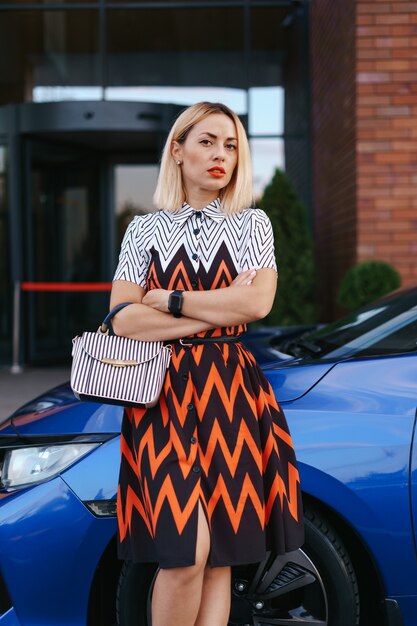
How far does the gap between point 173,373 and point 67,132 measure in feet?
24.5

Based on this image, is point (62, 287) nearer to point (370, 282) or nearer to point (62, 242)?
point (62, 242)

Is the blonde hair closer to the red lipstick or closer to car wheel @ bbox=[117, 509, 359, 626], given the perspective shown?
the red lipstick

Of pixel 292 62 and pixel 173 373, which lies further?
pixel 292 62

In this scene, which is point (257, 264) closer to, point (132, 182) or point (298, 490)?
point (298, 490)

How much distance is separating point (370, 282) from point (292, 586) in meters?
4.46

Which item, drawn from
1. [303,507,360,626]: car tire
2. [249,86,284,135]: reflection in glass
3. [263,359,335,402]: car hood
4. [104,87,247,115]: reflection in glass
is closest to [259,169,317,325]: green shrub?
[249,86,284,135]: reflection in glass

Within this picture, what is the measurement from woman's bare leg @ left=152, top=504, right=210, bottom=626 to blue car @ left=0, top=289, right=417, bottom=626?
0.91 ft

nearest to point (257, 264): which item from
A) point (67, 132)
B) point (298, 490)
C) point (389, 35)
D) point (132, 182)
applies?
point (298, 490)

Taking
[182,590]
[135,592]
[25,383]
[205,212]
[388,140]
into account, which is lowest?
[25,383]

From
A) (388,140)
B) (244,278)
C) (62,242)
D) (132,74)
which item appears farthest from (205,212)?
(132,74)

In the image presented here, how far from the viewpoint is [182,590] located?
2.09 m

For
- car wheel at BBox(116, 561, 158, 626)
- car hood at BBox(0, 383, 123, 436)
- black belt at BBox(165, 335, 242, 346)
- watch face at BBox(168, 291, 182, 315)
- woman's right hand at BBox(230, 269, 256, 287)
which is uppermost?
woman's right hand at BBox(230, 269, 256, 287)

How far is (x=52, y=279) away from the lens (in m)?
9.80

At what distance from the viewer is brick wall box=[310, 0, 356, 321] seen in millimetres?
7367
